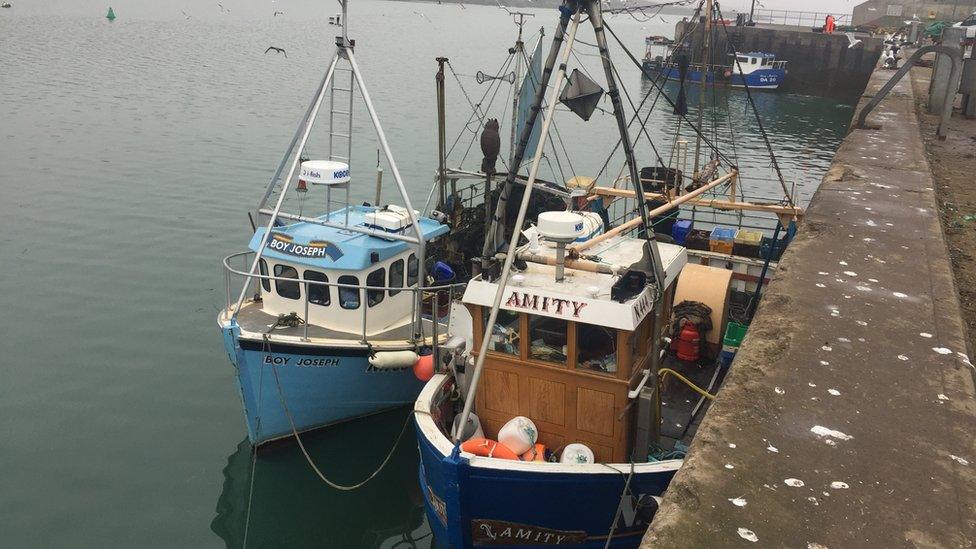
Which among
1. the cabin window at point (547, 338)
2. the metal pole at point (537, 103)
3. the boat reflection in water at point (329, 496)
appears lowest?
the boat reflection in water at point (329, 496)

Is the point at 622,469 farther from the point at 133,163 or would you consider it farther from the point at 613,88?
the point at 133,163

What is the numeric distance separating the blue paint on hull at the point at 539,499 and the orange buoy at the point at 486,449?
0.99ft

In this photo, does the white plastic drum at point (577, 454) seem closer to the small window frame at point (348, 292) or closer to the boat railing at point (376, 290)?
the boat railing at point (376, 290)

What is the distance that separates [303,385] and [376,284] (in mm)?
1753

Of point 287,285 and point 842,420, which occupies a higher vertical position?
point 842,420

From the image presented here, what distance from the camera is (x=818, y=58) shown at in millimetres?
62750

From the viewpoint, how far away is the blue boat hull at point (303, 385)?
1066cm

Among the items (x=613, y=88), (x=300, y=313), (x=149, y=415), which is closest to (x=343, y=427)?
(x=300, y=313)

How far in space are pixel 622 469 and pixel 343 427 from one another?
19.4 feet

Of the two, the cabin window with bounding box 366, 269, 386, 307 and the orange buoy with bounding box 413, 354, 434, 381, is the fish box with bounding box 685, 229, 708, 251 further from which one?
the orange buoy with bounding box 413, 354, 434, 381

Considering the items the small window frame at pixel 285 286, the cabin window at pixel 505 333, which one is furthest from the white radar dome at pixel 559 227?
the small window frame at pixel 285 286

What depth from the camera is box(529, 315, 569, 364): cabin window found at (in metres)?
7.83

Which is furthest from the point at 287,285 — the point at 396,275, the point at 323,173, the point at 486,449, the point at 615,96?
the point at 615,96

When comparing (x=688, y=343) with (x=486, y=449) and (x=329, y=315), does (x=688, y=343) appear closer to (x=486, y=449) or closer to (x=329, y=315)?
(x=486, y=449)
